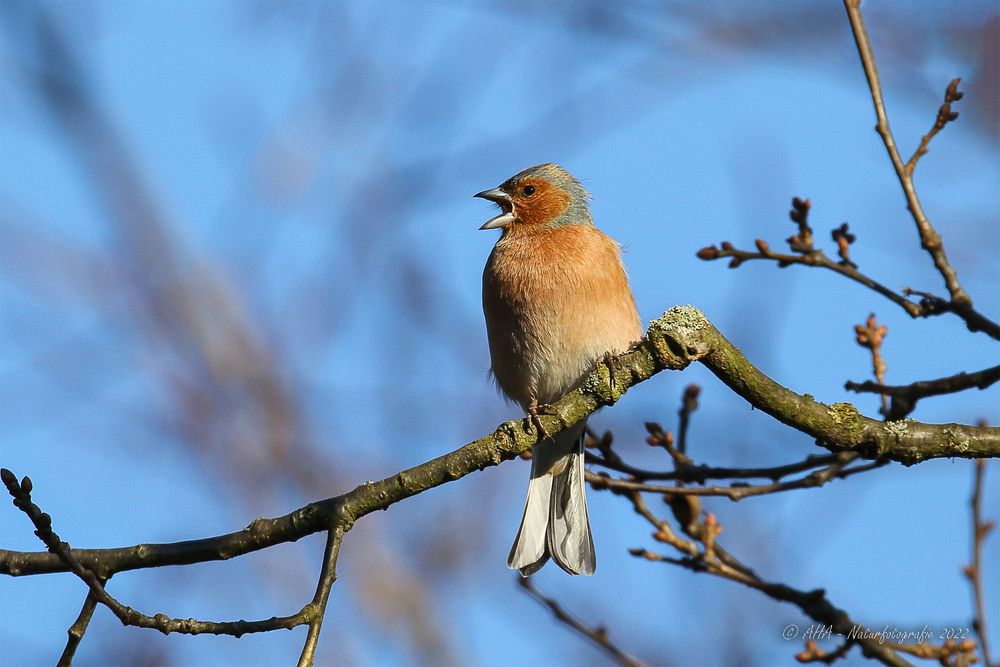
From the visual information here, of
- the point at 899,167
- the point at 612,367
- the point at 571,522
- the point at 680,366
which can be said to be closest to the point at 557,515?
the point at 571,522

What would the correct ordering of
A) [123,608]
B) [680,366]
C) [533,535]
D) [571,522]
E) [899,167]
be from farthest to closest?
[571,522], [533,535], [899,167], [680,366], [123,608]

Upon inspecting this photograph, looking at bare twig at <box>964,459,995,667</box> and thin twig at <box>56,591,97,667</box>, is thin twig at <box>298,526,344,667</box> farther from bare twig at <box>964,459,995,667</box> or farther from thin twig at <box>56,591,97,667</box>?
bare twig at <box>964,459,995,667</box>

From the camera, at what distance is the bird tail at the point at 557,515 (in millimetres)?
4707

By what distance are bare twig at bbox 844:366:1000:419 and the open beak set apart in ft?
8.35

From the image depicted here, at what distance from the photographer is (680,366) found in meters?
3.41

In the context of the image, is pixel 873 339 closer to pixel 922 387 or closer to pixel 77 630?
pixel 922 387

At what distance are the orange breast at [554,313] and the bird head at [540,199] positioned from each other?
0.42 m

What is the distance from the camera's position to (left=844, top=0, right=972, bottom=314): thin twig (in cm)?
373

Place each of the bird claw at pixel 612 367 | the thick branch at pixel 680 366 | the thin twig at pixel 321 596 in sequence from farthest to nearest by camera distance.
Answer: the bird claw at pixel 612 367 < the thick branch at pixel 680 366 < the thin twig at pixel 321 596

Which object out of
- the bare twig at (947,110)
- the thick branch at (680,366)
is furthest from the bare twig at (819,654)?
the bare twig at (947,110)

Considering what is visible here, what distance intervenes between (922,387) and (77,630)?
2700 millimetres

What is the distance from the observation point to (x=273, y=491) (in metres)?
8.48

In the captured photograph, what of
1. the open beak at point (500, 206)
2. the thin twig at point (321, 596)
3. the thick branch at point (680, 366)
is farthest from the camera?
the open beak at point (500, 206)

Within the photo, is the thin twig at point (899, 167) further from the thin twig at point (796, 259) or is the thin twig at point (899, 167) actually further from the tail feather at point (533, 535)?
the tail feather at point (533, 535)
